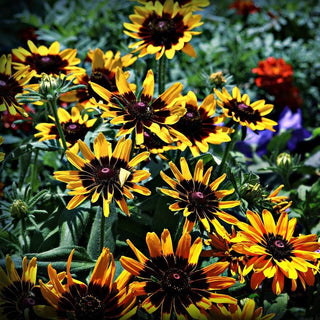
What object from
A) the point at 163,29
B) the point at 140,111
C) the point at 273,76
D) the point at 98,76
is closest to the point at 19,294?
the point at 140,111

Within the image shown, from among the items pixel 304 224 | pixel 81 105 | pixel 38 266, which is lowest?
pixel 304 224

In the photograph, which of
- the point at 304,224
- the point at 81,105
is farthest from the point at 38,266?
the point at 304,224

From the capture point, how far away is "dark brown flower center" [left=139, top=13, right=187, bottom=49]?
2.85ft

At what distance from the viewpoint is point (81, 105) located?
0.90 meters

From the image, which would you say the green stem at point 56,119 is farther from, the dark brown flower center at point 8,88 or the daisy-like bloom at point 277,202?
the daisy-like bloom at point 277,202

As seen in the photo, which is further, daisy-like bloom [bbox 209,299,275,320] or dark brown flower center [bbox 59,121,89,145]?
dark brown flower center [bbox 59,121,89,145]

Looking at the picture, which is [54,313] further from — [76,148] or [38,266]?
[76,148]

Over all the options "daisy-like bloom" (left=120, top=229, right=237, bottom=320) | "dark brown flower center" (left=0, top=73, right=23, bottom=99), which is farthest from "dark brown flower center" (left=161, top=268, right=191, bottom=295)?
"dark brown flower center" (left=0, top=73, right=23, bottom=99)

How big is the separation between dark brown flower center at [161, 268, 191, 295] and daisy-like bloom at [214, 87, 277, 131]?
30cm

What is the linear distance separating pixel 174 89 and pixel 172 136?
0.08 meters

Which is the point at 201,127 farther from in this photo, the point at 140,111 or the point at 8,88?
the point at 8,88

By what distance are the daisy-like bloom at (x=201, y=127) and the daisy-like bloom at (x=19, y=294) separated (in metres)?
0.32

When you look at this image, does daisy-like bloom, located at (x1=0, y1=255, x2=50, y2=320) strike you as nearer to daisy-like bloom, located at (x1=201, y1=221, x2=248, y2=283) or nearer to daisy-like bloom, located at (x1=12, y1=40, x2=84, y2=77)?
daisy-like bloom, located at (x1=201, y1=221, x2=248, y2=283)

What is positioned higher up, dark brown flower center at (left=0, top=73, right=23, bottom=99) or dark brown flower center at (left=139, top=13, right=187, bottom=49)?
dark brown flower center at (left=139, top=13, right=187, bottom=49)
